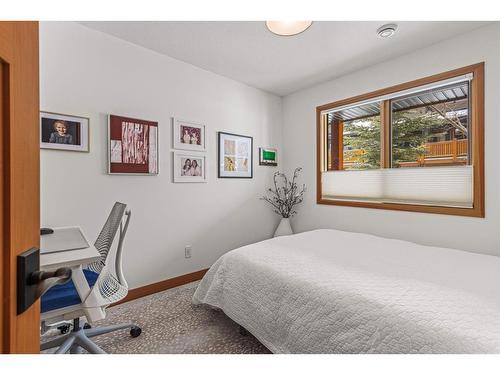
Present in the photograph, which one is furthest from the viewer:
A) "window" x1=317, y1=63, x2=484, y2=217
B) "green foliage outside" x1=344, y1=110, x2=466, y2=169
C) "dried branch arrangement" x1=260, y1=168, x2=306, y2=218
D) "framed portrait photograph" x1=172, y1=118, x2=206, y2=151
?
Answer: "dried branch arrangement" x1=260, y1=168, x2=306, y2=218

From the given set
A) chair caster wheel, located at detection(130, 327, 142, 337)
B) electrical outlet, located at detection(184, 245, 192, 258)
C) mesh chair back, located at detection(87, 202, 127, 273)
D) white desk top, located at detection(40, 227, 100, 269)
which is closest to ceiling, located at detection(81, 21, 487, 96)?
mesh chair back, located at detection(87, 202, 127, 273)

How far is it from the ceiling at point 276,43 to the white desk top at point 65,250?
1.78 metres

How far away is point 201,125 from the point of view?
2.84 meters

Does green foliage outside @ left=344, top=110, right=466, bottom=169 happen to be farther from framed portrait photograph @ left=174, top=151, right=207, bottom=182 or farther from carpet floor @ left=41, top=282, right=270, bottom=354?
carpet floor @ left=41, top=282, right=270, bottom=354

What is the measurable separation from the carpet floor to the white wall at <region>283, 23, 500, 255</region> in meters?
1.90

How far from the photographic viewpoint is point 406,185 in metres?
2.60

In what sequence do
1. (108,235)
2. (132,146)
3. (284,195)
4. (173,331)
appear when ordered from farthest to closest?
(284,195) < (132,146) < (173,331) < (108,235)

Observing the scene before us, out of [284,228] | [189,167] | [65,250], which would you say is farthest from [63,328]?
[284,228]

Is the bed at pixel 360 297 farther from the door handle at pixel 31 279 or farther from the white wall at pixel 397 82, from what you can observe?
the door handle at pixel 31 279

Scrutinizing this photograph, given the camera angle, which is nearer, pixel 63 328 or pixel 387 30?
pixel 63 328

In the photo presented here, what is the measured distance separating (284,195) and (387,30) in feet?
7.57

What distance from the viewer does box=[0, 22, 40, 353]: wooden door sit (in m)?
0.47

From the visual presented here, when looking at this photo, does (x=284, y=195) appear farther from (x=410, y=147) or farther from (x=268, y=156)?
(x=410, y=147)

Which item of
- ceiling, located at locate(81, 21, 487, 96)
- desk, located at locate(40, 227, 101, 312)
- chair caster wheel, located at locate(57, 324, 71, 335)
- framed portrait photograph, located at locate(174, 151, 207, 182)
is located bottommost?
chair caster wheel, located at locate(57, 324, 71, 335)
